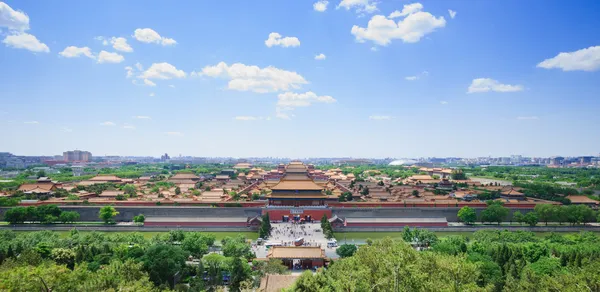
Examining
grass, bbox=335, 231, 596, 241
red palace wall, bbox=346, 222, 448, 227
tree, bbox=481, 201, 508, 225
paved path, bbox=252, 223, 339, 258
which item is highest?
tree, bbox=481, 201, 508, 225

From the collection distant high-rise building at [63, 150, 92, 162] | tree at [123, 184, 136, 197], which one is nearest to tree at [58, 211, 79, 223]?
tree at [123, 184, 136, 197]

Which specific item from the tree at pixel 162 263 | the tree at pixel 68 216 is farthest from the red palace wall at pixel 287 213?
the tree at pixel 162 263

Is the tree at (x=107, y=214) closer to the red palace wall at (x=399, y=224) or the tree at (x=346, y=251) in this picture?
the red palace wall at (x=399, y=224)

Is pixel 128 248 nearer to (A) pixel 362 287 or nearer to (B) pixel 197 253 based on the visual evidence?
(B) pixel 197 253

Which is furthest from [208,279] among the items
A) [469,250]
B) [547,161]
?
[547,161]

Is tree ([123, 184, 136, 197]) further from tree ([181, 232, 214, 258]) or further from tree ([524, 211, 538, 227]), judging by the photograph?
tree ([524, 211, 538, 227])

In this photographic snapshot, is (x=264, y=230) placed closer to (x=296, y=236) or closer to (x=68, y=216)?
(x=296, y=236)
